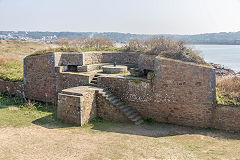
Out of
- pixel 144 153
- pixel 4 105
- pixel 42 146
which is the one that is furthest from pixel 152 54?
pixel 4 105

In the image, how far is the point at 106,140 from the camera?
30.7ft

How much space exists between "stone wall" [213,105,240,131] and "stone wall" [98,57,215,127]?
0.29 m

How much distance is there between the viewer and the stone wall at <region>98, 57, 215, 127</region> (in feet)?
35.4

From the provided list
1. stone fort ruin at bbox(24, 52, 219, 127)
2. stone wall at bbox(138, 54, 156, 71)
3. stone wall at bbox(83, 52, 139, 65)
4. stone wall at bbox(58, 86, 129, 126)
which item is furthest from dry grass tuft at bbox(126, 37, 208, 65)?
stone wall at bbox(58, 86, 129, 126)

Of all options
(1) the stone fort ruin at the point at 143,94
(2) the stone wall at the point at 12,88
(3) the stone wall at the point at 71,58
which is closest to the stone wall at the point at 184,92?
(1) the stone fort ruin at the point at 143,94

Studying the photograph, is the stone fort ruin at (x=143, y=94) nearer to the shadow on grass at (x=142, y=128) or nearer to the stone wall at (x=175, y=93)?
the stone wall at (x=175, y=93)

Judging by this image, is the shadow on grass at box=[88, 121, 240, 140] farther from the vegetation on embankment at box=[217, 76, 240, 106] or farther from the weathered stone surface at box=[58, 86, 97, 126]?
the vegetation on embankment at box=[217, 76, 240, 106]

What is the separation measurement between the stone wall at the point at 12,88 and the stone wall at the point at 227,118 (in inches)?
463

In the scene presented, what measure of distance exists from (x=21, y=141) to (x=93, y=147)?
2.80 metres

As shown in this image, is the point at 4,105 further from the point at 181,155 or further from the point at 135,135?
the point at 181,155

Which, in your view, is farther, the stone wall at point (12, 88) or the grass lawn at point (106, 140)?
the stone wall at point (12, 88)

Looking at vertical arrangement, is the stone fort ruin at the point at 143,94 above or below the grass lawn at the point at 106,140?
above

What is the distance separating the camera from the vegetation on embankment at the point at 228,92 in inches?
414

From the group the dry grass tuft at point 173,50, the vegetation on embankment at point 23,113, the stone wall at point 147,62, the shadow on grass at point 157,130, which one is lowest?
the shadow on grass at point 157,130
